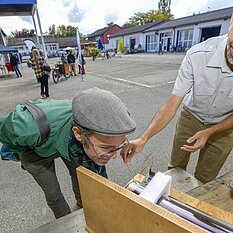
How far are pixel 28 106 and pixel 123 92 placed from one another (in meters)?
4.78

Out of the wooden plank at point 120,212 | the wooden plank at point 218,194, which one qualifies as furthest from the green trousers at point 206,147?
the wooden plank at point 120,212

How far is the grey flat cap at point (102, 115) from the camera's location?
2.31ft

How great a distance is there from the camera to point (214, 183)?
1.11 meters

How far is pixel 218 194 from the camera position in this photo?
1.03m

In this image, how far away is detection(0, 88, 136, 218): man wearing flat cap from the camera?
72 cm

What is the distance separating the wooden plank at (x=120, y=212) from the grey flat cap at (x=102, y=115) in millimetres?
175

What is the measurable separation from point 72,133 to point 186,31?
23.6 m

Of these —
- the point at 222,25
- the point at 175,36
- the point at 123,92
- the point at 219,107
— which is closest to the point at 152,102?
the point at 123,92

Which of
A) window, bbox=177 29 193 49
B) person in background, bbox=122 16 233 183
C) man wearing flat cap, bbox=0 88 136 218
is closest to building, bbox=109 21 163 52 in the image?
window, bbox=177 29 193 49

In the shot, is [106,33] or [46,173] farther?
[106,33]

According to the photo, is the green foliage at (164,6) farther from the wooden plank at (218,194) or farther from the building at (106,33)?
the wooden plank at (218,194)

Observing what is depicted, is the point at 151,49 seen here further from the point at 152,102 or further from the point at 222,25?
the point at 152,102

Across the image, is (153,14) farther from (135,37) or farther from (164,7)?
(135,37)

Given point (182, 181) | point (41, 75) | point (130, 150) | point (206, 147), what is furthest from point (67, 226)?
point (41, 75)
